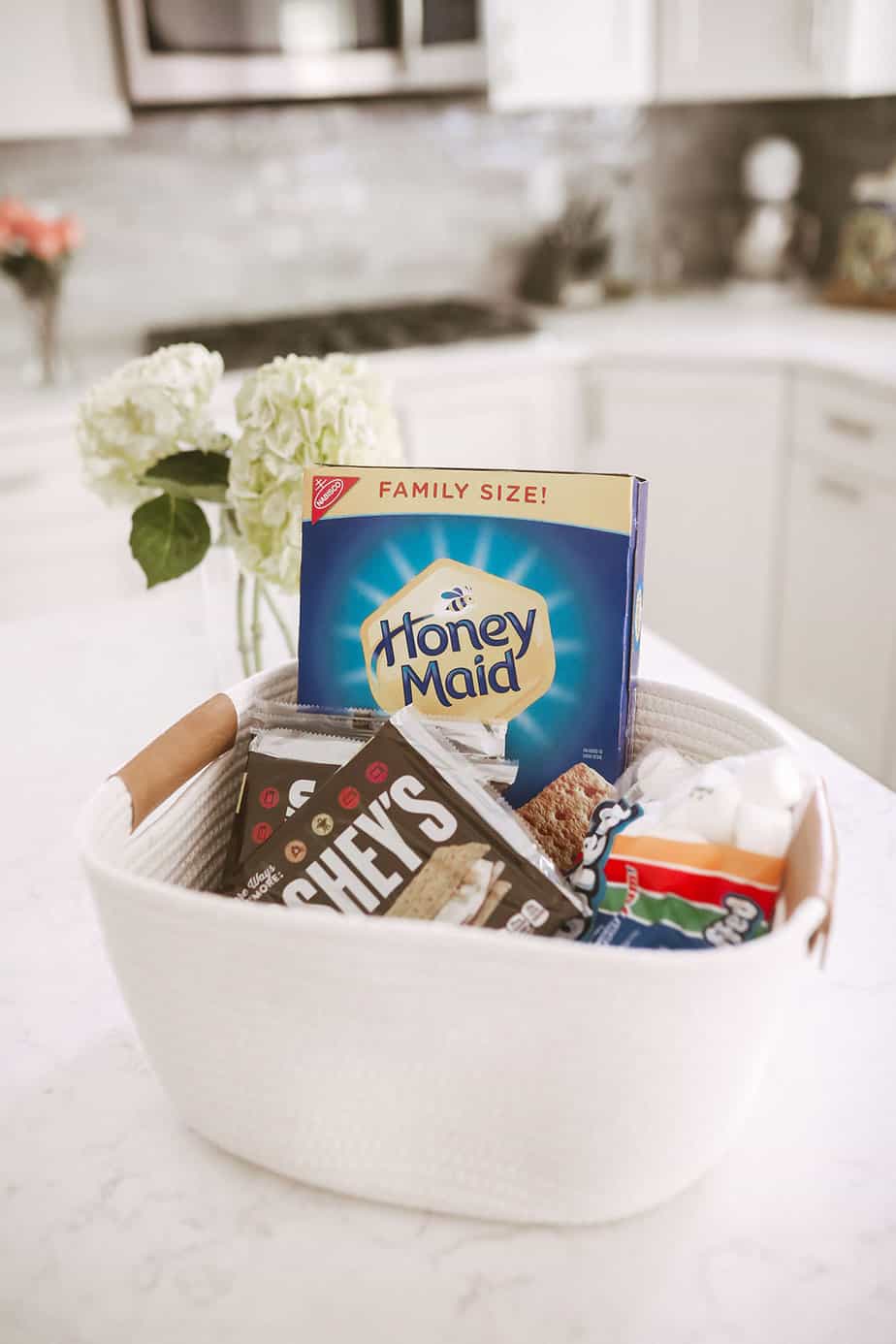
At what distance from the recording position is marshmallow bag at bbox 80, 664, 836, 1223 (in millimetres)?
438

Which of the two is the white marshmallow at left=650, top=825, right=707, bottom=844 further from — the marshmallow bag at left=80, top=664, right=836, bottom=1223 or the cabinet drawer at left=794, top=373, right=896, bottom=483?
the cabinet drawer at left=794, top=373, right=896, bottom=483

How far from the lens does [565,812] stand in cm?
62

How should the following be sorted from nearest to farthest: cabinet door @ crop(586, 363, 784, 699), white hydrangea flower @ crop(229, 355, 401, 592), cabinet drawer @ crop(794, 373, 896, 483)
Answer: white hydrangea flower @ crop(229, 355, 401, 592) < cabinet drawer @ crop(794, 373, 896, 483) < cabinet door @ crop(586, 363, 784, 699)

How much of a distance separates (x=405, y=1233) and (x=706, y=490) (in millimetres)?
2194

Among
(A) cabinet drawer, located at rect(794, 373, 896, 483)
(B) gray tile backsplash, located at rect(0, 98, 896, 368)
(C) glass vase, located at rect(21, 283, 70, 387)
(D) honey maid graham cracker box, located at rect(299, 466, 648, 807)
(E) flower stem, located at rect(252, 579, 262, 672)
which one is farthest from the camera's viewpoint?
(B) gray tile backsplash, located at rect(0, 98, 896, 368)

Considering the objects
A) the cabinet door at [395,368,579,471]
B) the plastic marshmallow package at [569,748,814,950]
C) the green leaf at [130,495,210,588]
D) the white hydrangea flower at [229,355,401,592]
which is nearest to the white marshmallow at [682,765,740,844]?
the plastic marshmallow package at [569,748,814,950]

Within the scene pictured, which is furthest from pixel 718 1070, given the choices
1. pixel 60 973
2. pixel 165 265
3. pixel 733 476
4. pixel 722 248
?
pixel 722 248

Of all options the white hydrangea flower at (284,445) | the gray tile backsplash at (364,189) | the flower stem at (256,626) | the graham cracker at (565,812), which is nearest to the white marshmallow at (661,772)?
the graham cracker at (565,812)

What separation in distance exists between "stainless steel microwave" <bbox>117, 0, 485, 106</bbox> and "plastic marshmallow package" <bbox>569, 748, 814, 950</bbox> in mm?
2211

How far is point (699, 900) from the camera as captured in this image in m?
0.51

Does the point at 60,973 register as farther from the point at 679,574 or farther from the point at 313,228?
the point at 313,228

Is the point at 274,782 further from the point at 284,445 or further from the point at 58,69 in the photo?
the point at 58,69

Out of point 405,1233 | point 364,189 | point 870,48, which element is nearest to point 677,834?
point 405,1233

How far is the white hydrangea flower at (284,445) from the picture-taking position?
795 mm
